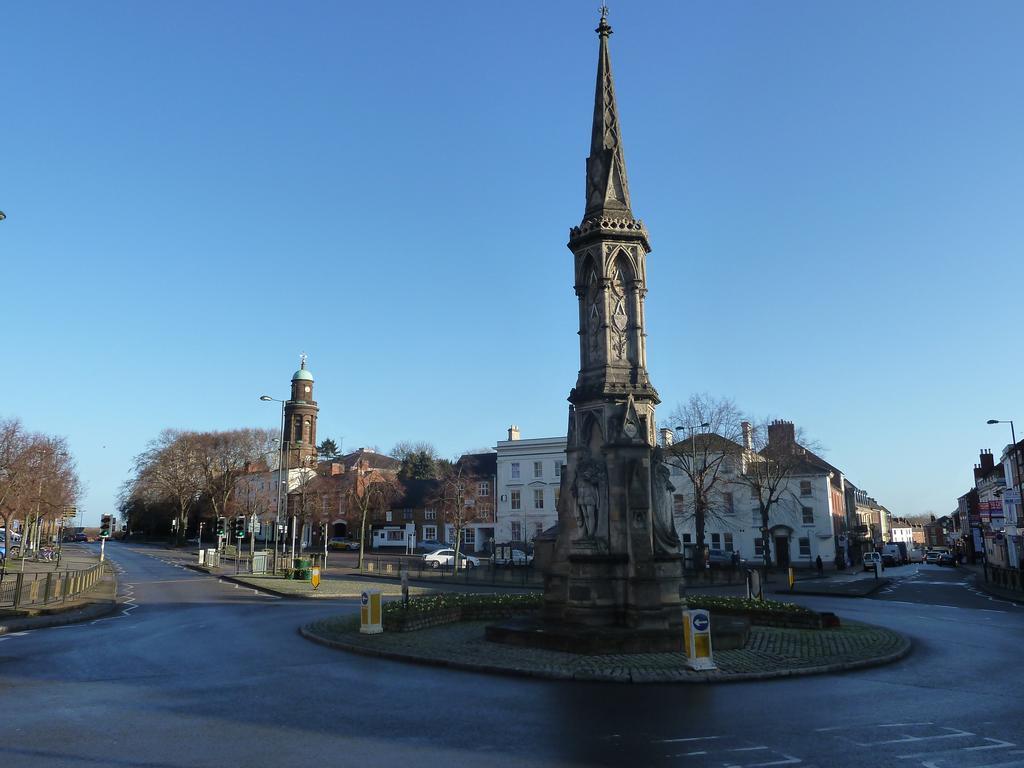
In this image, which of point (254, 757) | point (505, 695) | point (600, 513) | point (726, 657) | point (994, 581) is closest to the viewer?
point (254, 757)

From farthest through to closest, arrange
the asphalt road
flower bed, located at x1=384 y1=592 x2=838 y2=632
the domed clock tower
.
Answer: the domed clock tower < flower bed, located at x1=384 y1=592 x2=838 y2=632 < the asphalt road

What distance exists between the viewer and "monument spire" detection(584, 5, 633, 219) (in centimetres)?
1830

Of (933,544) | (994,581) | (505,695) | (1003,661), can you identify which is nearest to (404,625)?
(505,695)

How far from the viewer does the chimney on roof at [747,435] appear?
168 feet

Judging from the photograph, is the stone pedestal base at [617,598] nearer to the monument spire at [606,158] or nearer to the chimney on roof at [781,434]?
the monument spire at [606,158]

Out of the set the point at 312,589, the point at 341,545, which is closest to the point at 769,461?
the point at 312,589

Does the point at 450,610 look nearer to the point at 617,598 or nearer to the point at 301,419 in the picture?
the point at 617,598

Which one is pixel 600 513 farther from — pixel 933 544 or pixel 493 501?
pixel 933 544

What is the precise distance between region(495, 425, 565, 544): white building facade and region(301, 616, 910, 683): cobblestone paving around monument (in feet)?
169

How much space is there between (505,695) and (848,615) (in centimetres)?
1785

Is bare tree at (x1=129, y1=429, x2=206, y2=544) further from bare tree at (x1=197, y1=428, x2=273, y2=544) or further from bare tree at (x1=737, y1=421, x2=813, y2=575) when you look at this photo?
bare tree at (x1=737, y1=421, x2=813, y2=575)

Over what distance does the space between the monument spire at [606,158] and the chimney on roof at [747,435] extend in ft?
117

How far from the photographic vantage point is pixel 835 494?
7138 centimetres

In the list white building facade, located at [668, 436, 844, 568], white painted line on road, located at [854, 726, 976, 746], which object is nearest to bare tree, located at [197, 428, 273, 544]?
white building facade, located at [668, 436, 844, 568]
